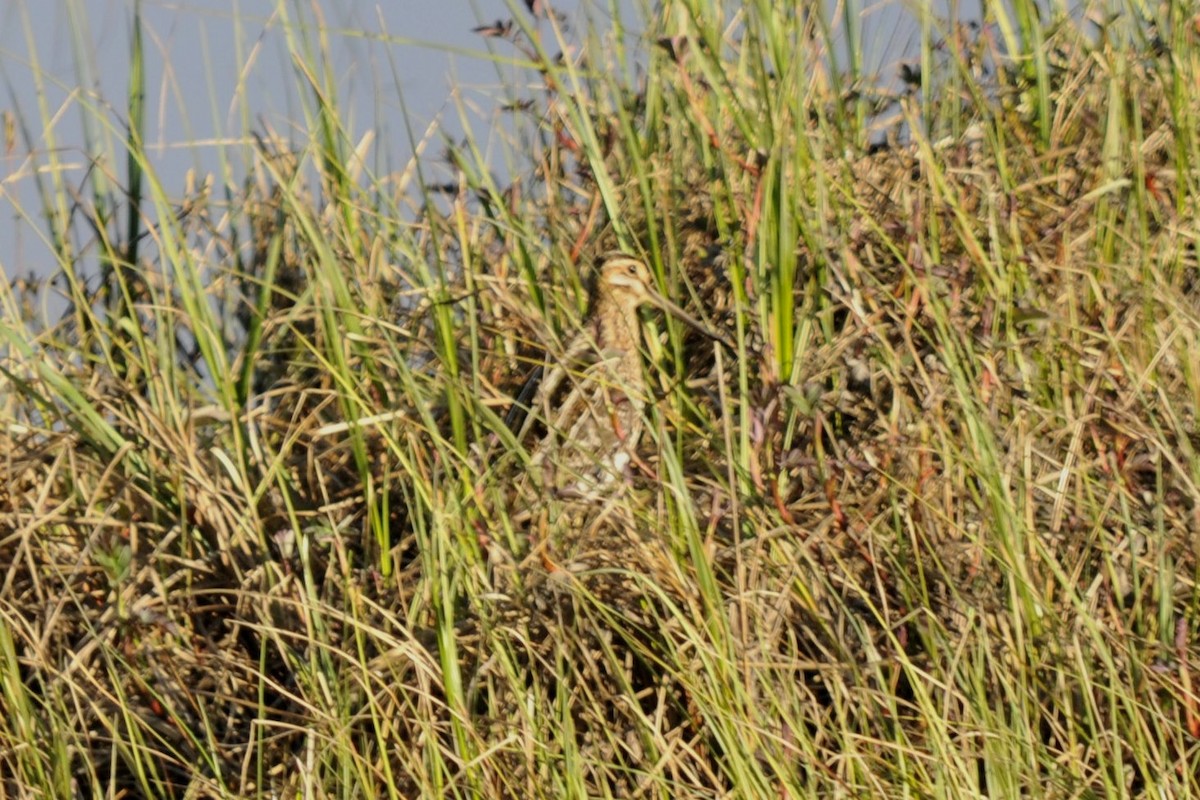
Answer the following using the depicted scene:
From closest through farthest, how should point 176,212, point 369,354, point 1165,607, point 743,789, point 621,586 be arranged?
point 743,789 < point 1165,607 < point 621,586 < point 369,354 < point 176,212

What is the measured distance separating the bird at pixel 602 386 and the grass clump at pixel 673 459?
2.7 inches

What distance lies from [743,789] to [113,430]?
163 centimetres

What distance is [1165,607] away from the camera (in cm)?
347

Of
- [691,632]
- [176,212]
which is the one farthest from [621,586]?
[176,212]

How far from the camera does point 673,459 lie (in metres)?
3.52

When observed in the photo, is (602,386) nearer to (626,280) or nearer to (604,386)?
(604,386)

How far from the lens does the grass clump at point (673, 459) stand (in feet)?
11.3

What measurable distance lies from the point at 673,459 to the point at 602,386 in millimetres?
500

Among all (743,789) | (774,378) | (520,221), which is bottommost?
(743,789)

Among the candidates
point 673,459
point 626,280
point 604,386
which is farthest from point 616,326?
point 673,459

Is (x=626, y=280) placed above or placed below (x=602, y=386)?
above

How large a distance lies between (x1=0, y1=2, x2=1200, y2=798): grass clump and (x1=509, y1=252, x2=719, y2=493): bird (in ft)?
0.22

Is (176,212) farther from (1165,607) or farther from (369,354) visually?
(1165,607)

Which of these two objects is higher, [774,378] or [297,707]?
[774,378]
